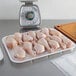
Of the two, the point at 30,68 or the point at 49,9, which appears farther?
the point at 49,9

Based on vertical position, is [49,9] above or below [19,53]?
above

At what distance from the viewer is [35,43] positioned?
2.68ft

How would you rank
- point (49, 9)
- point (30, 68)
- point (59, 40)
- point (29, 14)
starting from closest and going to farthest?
point (30, 68) < point (59, 40) < point (29, 14) < point (49, 9)

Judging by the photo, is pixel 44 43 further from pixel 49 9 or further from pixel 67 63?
pixel 49 9

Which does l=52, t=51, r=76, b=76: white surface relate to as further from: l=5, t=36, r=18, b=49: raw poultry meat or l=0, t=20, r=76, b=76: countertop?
l=5, t=36, r=18, b=49: raw poultry meat

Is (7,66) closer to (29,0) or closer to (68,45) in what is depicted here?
(68,45)

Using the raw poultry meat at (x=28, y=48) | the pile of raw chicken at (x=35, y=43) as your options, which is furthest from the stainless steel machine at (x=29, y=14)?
the raw poultry meat at (x=28, y=48)

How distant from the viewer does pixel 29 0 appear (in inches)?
38.7

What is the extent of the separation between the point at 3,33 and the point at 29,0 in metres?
0.21

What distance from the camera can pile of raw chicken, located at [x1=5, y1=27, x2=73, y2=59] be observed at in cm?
77

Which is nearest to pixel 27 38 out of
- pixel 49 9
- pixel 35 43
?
pixel 35 43

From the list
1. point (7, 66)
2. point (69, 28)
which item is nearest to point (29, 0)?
point (69, 28)

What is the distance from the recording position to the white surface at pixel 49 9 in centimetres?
111

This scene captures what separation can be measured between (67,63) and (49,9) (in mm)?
504
